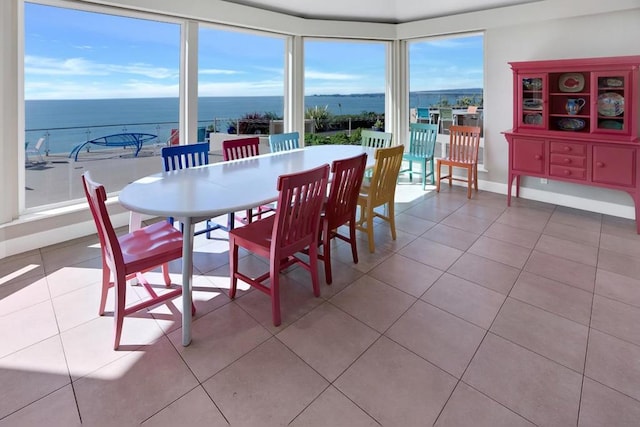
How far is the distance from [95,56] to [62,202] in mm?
1482

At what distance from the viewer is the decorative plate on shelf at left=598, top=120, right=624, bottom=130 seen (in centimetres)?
376

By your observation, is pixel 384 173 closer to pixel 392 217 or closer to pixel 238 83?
pixel 392 217

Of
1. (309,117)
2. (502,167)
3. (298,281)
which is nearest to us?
(298,281)

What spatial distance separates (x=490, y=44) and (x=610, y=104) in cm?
176

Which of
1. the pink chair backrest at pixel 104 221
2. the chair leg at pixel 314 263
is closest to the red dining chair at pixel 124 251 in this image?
the pink chair backrest at pixel 104 221

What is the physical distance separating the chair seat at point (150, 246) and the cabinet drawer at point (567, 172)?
13.3ft

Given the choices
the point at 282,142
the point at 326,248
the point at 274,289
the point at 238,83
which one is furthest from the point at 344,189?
the point at 238,83

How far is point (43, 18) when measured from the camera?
322 cm

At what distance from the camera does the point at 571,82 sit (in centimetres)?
408

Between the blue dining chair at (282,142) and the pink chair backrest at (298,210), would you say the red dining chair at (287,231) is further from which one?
the blue dining chair at (282,142)

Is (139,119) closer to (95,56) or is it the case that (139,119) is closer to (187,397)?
(95,56)

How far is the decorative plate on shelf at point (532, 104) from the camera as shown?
427 cm

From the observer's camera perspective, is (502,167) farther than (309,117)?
No

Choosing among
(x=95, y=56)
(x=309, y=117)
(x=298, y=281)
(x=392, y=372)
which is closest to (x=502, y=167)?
(x=309, y=117)
